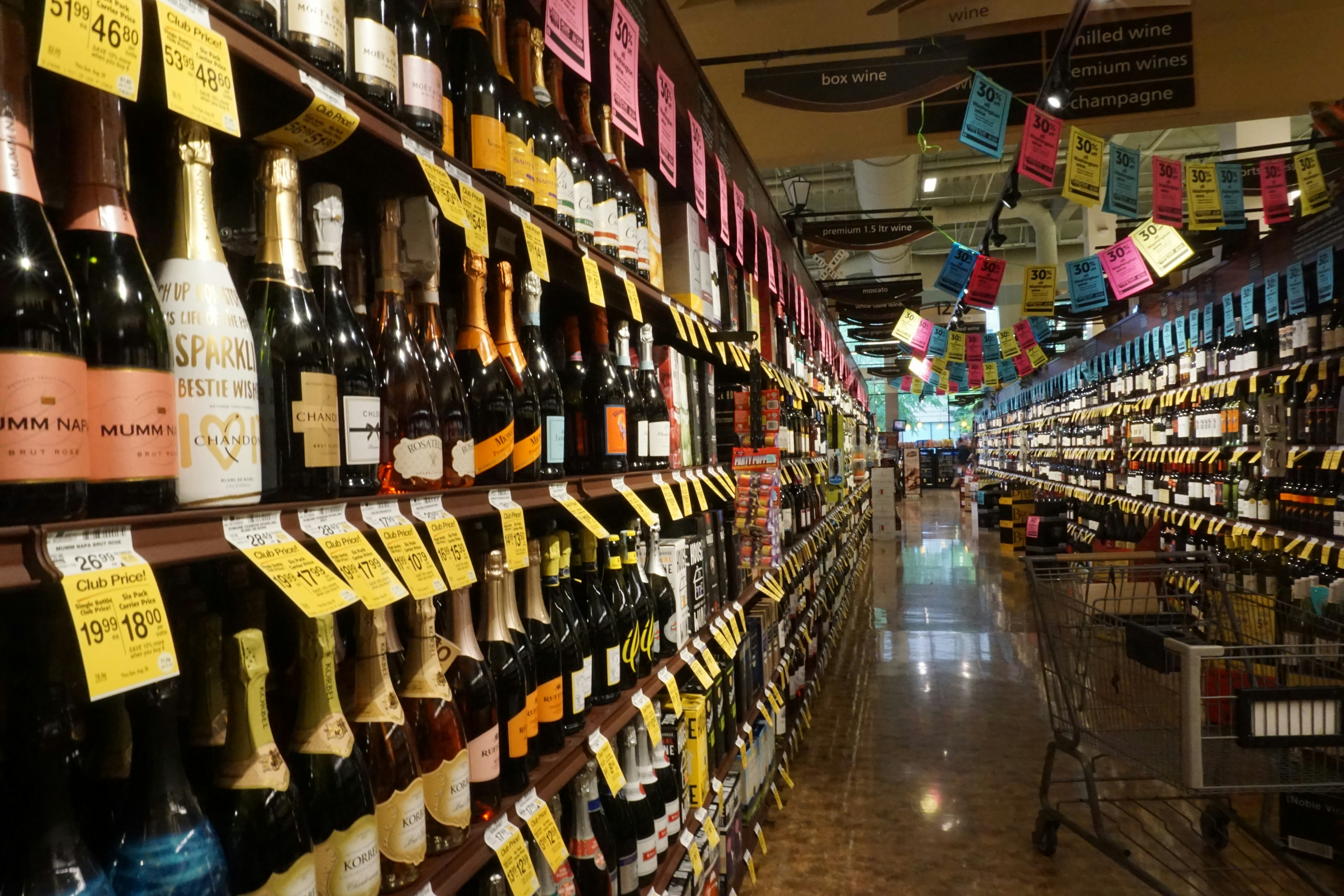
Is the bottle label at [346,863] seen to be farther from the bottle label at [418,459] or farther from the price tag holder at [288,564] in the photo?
the bottle label at [418,459]

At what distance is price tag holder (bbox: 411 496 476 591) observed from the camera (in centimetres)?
104

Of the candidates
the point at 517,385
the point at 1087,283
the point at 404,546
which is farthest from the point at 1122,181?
the point at 404,546

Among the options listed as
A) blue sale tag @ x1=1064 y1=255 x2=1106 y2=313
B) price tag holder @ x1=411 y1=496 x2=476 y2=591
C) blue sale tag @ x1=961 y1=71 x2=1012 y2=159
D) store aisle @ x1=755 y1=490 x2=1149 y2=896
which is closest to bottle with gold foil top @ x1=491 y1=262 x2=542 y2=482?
price tag holder @ x1=411 y1=496 x2=476 y2=591

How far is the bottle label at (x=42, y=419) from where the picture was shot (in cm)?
59

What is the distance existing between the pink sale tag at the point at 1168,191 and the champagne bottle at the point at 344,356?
533 cm

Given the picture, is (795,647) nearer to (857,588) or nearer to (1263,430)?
(1263,430)

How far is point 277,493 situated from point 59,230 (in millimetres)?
324

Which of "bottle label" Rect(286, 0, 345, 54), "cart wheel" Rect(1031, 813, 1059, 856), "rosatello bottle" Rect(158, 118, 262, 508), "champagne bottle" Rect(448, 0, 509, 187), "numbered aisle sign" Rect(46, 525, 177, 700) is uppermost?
"champagne bottle" Rect(448, 0, 509, 187)

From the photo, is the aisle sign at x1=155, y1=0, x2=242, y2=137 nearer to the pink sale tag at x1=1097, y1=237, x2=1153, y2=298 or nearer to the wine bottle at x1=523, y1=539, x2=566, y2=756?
the wine bottle at x1=523, y1=539, x2=566, y2=756

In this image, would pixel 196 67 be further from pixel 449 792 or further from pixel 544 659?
pixel 544 659

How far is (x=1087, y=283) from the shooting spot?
24.7 ft

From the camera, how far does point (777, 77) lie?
409 centimetres

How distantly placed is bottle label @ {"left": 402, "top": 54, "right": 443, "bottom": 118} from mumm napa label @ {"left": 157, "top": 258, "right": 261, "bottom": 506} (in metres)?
0.45

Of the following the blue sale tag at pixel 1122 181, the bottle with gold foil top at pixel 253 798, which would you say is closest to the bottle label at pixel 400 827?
the bottle with gold foil top at pixel 253 798
